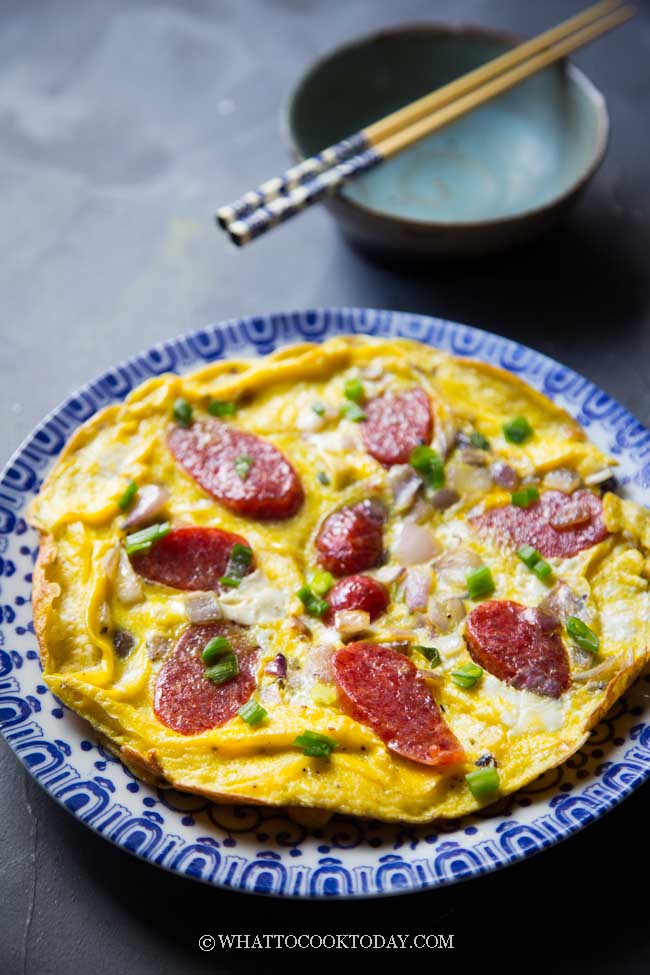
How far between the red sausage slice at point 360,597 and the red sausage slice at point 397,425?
788 millimetres

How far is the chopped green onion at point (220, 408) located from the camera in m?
5.22

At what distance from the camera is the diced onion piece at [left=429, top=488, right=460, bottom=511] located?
191 inches

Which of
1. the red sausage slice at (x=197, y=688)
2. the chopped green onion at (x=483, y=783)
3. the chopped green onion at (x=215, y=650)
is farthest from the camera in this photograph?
the chopped green onion at (x=215, y=650)

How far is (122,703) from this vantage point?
13.5 feet

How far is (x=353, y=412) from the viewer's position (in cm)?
521

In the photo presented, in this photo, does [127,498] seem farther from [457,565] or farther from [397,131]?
[397,131]

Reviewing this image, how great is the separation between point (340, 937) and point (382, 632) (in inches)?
48.0

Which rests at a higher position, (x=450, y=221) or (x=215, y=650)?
(x=450, y=221)

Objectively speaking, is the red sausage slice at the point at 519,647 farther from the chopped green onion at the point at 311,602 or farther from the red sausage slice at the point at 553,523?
the chopped green onion at the point at 311,602

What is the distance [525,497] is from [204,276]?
3246 mm

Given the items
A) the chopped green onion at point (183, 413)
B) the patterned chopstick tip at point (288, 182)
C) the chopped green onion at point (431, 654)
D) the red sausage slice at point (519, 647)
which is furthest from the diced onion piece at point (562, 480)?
the patterned chopstick tip at point (288, 182)

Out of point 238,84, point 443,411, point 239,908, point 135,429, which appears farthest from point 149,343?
point 239,908

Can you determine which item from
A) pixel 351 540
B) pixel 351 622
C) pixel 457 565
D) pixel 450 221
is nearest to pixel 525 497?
pixel 457 565

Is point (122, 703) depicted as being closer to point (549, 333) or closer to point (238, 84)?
point (549, 333)
